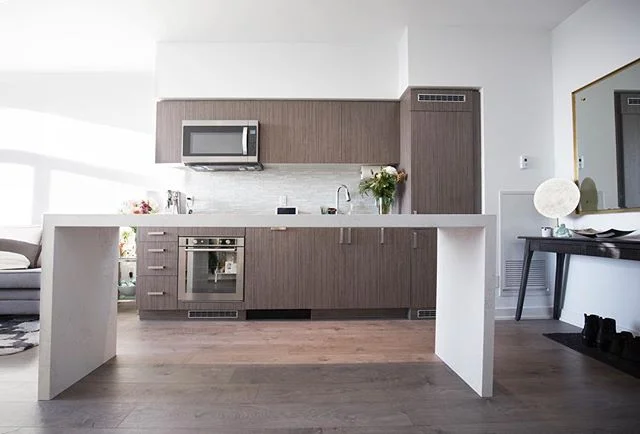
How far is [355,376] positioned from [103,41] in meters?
3.76

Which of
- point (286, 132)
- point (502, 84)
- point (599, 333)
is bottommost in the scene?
point (599, 333)

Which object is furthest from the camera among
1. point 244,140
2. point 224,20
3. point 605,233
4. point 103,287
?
point 244,140

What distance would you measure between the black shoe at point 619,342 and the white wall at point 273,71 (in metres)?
2.66

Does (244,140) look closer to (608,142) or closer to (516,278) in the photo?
(516,278)

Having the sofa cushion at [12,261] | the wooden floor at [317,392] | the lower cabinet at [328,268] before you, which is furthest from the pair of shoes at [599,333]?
the sofa cushion at [12,261]

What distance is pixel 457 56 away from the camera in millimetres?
3396

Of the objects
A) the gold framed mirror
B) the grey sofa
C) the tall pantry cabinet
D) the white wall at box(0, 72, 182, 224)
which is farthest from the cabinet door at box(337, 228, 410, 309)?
the grey sofa

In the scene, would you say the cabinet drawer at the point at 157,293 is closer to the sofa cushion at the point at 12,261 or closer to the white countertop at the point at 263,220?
the sofa cushion at the point at 12,261

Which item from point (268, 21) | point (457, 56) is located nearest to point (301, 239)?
point (268, 21)

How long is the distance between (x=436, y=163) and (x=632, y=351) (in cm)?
191

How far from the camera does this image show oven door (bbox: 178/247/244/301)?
3.36 meters

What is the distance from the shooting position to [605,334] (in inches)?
95.7

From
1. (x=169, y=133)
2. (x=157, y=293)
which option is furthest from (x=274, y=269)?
(x=169, y=133)

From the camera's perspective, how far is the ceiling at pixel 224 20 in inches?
119
